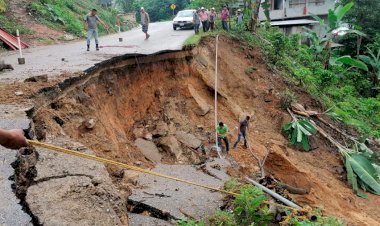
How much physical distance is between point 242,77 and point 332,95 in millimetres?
5524

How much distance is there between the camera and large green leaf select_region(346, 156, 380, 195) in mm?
11164

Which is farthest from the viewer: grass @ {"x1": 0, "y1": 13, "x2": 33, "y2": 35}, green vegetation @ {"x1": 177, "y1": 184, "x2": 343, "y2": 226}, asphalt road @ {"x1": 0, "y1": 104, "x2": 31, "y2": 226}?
grass @ {"x1": 0, "y1": 13, "x2": 33, "y2": 35}

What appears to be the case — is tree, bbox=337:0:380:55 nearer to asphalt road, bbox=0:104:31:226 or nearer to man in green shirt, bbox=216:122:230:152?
man in green shirt, bbox=216:122:230:152

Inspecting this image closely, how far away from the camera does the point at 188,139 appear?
10.4 meters

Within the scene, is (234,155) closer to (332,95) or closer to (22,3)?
(332,95)

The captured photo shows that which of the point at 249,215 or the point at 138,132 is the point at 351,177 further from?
the point at 249,215

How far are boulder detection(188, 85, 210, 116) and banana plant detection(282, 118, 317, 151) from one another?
2901 millimetres

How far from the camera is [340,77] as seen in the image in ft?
71.1

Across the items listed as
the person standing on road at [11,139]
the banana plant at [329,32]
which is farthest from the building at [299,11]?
the person standing on road at [11,139]

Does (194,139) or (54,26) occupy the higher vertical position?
(54,26)

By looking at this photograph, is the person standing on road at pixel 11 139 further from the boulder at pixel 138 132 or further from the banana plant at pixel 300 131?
the banana plant at pixel 300 131

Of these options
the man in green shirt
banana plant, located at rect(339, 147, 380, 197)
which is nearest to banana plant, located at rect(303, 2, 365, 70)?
banana plant, located at rect(339, 147, 380, 197)

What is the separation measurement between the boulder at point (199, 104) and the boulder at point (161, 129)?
176 centimetres

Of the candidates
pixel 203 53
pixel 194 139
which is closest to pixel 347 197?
pixel 194 139
